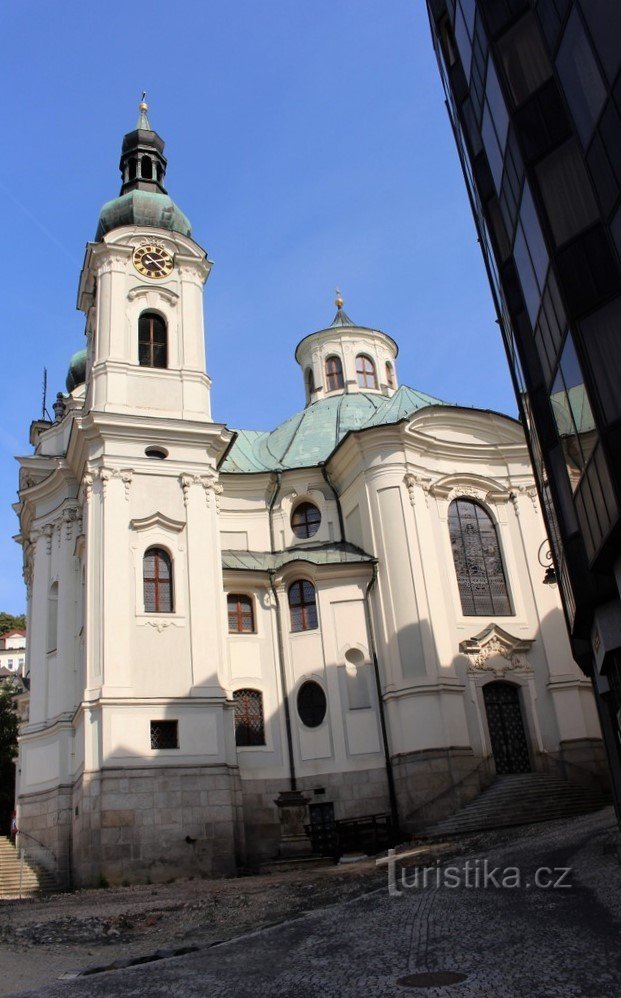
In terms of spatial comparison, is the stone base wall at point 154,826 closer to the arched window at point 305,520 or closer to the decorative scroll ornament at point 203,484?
the decorative scroll ornament at point 203,484

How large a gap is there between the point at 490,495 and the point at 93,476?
13.5 meters

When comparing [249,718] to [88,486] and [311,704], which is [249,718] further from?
[88,486]

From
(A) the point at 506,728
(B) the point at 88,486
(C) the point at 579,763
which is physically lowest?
(C) the point at 579,763

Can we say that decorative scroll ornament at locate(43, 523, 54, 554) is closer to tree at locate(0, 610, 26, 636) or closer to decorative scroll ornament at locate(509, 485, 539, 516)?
decorative scroll ornament at locate(509, 485, 539, 516)

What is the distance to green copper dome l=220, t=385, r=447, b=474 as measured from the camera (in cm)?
3294

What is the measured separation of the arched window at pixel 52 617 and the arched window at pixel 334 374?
55.8 feet

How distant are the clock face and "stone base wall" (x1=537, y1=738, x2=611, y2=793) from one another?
20566mm

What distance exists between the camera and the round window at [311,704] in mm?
27734

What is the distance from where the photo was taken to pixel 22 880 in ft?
77.8

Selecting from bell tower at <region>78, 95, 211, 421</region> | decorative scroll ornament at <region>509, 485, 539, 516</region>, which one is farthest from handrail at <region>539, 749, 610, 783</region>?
bell tower at <region>78, 95, 211, 421</region>

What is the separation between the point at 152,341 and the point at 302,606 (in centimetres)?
1043

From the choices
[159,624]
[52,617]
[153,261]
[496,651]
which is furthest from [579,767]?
[153,261]

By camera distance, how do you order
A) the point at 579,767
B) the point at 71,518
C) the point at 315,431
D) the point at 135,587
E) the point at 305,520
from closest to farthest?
the point at 135,587
the point at 579,767
the point at 71,518
the point at 305,520
the point at 315,431

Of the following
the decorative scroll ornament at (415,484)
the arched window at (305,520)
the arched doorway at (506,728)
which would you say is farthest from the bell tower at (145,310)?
the arched doorway at (506,728)
